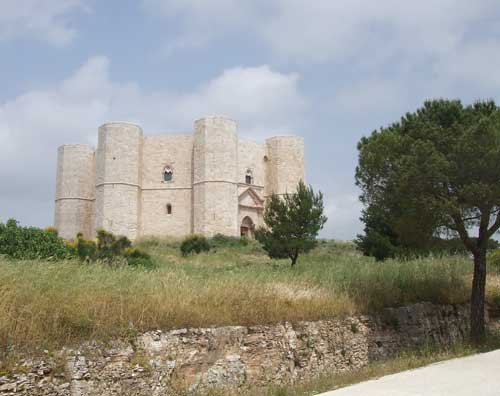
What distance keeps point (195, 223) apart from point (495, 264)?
77.5 ft

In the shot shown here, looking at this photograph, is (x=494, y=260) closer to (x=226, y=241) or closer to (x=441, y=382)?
(x=441, y=382)

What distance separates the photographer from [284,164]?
3922 cm

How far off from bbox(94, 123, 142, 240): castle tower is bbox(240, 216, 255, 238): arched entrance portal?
7.60 m

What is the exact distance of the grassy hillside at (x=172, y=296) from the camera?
5672 millimetres

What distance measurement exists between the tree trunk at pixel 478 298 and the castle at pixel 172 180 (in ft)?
86.2

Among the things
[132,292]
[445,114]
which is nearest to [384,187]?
[445,114]

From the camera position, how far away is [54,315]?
18.6 feet

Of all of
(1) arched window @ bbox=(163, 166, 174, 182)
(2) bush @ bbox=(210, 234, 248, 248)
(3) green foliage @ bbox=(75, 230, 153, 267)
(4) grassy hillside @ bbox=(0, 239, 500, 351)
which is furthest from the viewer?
(1) arched window @ bbox=(163, 166, 174, 182)

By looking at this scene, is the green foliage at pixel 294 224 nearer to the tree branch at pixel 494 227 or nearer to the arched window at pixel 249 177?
the tree branch at pixel 494 227

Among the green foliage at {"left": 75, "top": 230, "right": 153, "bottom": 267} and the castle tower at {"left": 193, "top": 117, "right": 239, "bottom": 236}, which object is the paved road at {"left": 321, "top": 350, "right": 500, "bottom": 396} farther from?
the castle tower at {"left": 193, "top": 117, "right": 239, "bottom": 236}

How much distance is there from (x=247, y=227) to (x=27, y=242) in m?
24.6

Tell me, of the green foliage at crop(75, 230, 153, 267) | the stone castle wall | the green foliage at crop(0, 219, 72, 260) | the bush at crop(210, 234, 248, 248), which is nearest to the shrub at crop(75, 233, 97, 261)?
the green foliage at crop(75, 230, 153, 267)

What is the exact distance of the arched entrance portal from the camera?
1507 inches

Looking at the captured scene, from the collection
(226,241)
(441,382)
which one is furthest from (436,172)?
(226,241)
